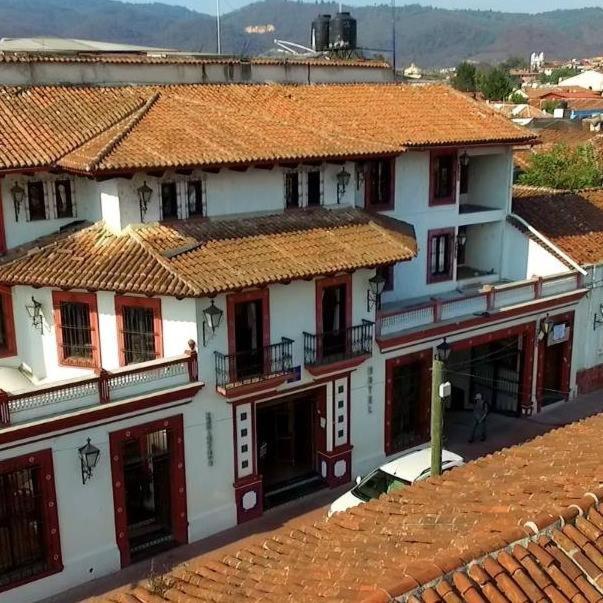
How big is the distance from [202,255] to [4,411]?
5.38 meters

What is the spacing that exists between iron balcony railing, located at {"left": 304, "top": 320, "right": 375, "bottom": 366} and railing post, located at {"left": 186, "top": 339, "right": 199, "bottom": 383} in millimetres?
3008

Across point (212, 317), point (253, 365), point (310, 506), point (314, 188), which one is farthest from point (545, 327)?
point (212, 317)

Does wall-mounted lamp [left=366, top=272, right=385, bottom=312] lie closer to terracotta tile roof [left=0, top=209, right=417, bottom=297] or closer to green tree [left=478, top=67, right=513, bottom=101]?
terracotta tile roof [left=0, top=209, right=417, bottom=297]

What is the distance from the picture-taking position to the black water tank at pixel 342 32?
34.9 m

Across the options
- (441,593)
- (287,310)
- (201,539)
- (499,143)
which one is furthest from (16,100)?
(441,593)

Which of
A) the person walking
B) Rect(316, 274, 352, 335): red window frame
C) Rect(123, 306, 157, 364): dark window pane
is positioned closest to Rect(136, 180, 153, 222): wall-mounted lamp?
Rect(123, 306, 157, 364): dark window pane

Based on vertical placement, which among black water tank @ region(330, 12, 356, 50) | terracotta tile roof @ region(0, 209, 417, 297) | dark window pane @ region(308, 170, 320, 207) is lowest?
terracotta tile roof @ region(0, 209, 417, 297)

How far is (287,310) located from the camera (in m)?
19.4

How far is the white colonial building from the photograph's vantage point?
1677 centimetres

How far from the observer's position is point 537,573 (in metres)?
7.70

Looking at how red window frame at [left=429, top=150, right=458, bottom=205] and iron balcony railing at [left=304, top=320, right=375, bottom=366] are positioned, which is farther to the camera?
red window frame at [left=429, top=150, right=458, bottom=205]

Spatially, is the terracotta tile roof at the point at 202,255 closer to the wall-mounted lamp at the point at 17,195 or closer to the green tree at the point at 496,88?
the wall-mounted lamp at the point at 17,195

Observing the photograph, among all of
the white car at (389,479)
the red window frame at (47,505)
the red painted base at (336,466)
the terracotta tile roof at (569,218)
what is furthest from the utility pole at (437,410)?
the terracotta tile roof at (569,218)

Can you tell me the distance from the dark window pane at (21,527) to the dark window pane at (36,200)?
6299 millimetres
